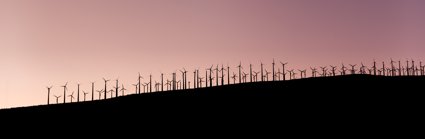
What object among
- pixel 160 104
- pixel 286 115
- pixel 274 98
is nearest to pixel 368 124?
pixel 286 115

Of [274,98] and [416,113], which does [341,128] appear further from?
[274,98]

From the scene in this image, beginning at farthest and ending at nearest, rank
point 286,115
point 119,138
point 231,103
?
1. point 231,103
2. point 286,115
3. point 119,138

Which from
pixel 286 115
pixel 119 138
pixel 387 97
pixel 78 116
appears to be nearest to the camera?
pixel 119 138

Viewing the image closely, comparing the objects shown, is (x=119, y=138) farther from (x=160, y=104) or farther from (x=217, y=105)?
(x=160, y=104)

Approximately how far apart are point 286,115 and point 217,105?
49.3 ft

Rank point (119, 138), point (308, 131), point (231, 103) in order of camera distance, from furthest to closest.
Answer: point (231, 103), point (119, 138), point (308, 131)

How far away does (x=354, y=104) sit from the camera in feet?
220

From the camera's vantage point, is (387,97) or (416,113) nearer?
(416,113)

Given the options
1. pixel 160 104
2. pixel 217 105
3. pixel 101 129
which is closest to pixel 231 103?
pixel 217 105

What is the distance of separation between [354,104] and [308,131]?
1623 cm

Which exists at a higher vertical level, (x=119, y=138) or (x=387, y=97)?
(x=387, y=97)

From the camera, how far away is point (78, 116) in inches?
3260

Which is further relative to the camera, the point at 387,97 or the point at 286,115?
the point at 387,97

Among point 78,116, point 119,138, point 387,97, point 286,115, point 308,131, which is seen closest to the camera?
point 308,131
